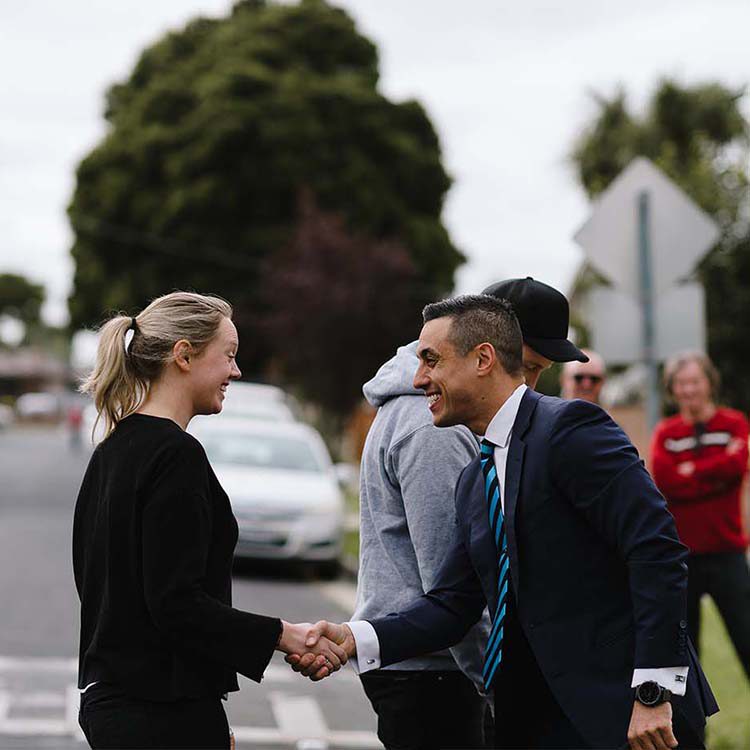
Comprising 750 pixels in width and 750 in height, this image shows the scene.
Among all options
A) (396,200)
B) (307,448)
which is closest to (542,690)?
(307,448)

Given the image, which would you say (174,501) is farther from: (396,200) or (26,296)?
(26,296)

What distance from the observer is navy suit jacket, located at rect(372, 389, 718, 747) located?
3.38 metres

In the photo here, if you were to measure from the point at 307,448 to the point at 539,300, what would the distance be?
490 inches

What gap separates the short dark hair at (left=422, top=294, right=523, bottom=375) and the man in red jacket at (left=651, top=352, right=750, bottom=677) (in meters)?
3.42

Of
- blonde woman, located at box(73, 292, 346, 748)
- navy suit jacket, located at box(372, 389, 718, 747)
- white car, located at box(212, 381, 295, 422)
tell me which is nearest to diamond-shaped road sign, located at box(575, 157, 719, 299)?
navy suit jacket, located at box(372, 389, 718, 747)

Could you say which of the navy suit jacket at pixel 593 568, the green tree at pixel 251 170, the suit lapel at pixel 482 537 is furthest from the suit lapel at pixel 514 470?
the green tree at pixel 251 170

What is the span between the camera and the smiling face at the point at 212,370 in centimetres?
349

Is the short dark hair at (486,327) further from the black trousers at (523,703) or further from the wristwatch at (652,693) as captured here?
the wristwatch at (652,693)

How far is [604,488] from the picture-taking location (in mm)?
3439

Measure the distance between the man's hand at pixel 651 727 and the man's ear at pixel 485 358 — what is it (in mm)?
917

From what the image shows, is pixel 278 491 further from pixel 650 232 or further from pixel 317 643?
pixel 317 643

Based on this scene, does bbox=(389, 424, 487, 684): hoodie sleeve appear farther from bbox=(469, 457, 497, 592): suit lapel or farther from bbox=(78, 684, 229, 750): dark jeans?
bbox=(78, 684, 229, 750): dark jeans

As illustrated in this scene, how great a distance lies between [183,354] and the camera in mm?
3467

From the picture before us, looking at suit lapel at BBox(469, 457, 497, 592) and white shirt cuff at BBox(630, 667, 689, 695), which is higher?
suit lapel at BBox(469, 457, 497, 592)
